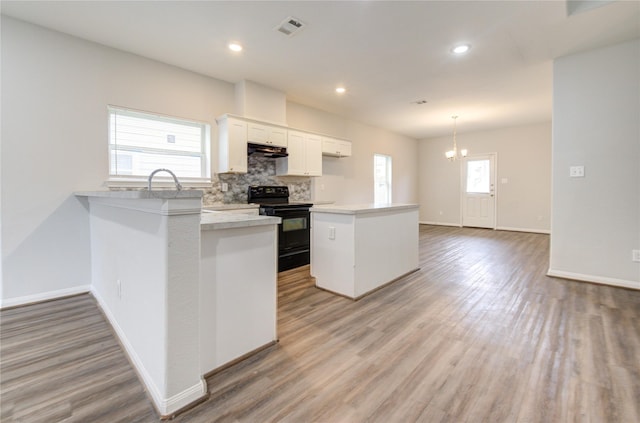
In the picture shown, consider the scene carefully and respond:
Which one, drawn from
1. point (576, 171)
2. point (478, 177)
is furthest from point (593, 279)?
point (478, 177)

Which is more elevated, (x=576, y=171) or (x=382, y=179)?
(x=382, y=179)

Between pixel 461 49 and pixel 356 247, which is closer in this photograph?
pixel 356 247

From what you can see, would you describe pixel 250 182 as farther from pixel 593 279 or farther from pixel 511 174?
pixel 511 174

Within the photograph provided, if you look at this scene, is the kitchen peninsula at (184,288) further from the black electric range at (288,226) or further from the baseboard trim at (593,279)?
the baseboard trim at (593,279)

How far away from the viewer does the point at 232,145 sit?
4.06 m

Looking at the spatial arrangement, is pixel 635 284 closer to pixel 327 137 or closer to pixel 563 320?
pixel 563 320

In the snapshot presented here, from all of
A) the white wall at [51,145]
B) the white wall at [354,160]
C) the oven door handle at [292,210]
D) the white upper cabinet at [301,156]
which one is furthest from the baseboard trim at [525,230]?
the white wall at [51,145]

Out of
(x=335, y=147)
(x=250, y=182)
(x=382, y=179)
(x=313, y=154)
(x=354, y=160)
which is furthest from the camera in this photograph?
(x=382, y=179)

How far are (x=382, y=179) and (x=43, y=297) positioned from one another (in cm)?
709

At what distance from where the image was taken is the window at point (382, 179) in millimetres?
7750

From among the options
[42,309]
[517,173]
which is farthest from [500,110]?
[42,309]

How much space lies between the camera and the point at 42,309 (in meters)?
2.74

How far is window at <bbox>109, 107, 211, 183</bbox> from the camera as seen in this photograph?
11.2ft

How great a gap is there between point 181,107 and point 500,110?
6.15m
